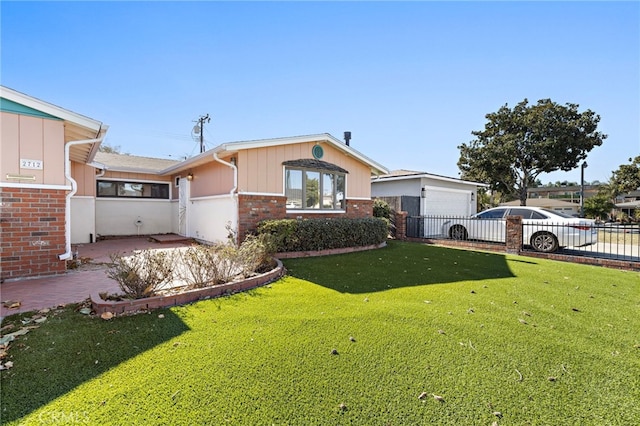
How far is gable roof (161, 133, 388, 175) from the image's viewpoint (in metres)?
9.05

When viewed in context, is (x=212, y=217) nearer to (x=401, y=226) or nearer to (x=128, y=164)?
(x=128, y=164)

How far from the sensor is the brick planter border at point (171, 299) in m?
4.11

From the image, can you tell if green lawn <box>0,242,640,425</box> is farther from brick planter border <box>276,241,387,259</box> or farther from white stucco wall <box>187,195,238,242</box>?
white stucco wall <box>187,195,238,242</box>

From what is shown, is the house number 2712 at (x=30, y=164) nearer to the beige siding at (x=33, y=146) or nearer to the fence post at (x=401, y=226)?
the beige siding at (x=33, y=146)

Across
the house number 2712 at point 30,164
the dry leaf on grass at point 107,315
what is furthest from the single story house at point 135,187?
the dry leaf on grass at point 107,315

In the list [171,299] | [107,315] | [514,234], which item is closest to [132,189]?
[171,299]

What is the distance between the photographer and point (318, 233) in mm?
9188

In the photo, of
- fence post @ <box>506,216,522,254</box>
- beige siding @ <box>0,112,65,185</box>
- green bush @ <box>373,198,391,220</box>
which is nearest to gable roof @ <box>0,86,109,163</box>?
beige siding @ <box>0,112,65,185</box>

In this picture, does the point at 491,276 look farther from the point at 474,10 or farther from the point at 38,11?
the point at 38,11

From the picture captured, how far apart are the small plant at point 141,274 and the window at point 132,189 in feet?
33.8

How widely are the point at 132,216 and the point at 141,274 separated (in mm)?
10659

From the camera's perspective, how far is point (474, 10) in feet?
28.1

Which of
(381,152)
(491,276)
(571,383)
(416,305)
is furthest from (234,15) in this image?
(381,152)

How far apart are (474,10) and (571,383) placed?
31.5 ft
